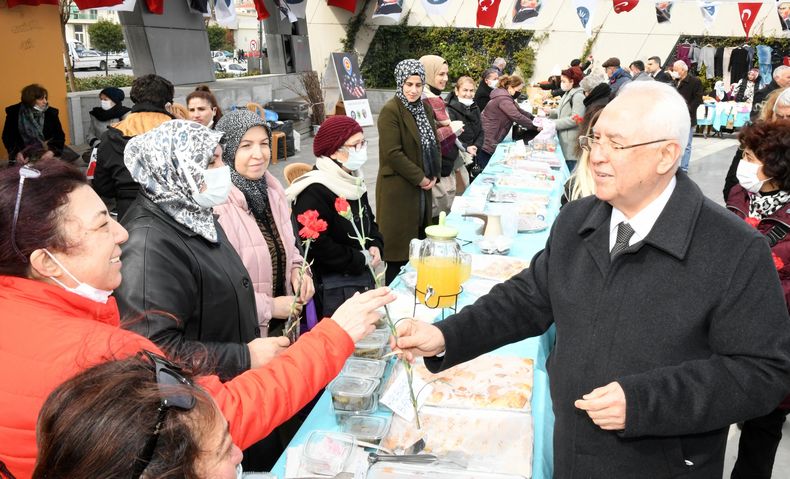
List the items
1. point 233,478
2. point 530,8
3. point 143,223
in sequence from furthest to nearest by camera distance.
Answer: point 530,8 → point 143,223 → point 233,478

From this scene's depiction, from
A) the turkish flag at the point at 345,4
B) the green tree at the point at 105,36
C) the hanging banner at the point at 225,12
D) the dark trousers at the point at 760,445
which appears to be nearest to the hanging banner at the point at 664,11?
the turkish flag at the point at 345,4

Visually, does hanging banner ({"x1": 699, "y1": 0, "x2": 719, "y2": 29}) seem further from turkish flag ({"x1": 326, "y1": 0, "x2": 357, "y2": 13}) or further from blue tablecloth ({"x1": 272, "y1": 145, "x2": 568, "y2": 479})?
blue tablecloth ({"x1": 272, "y1": 145, "x2": 568, "y2": 479})

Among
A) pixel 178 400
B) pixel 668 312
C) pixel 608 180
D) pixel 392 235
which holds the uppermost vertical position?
pixel 608 180

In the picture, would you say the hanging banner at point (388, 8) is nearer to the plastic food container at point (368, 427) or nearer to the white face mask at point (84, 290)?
the plastic food container at point (368, 427)

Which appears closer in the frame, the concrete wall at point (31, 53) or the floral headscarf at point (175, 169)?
the floral headscarf at point (175, 169)

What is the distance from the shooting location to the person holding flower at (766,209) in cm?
250

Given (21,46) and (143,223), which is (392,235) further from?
(21,46)

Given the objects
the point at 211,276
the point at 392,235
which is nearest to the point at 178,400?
the point at 211,276

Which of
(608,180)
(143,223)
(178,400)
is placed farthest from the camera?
(143,223)

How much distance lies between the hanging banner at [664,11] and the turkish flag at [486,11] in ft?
18.0

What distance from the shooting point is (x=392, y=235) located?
4.50 meters

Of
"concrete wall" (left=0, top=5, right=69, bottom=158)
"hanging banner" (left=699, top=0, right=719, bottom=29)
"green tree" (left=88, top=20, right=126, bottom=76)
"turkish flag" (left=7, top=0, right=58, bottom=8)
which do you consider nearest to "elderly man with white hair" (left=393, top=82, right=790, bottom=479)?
"concrete wall" (left=0, top=5, right=69, bottom=158)

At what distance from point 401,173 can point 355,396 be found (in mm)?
2848

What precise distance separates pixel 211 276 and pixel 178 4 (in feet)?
38.3
